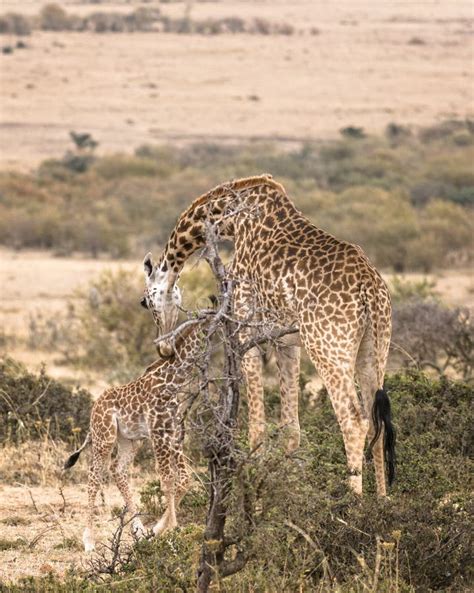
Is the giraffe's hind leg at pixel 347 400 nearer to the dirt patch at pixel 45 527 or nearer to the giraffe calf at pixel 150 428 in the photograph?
the giraffe calf at pixel 150 428

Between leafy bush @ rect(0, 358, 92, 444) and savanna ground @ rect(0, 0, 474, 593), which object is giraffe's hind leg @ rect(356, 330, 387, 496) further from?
leafy bush @ rect(0, 358, 92, 444)

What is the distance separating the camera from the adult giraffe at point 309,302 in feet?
24.8

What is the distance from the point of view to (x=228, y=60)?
5934 cm

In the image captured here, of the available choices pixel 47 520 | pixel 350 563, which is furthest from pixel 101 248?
pixel 350 563

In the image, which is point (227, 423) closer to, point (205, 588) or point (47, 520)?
point (205, 588)

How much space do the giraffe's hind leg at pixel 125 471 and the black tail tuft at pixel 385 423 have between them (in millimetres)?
1426

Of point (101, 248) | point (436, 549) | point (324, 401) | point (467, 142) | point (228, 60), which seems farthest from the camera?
point (228, 60)

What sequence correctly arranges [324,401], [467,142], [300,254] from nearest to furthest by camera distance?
1. [300,254]
2. [324,401]
3. [467,142]

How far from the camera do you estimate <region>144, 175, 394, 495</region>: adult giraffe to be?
7.55 meters

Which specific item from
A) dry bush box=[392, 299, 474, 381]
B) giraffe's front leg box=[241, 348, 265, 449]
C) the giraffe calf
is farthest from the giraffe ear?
dry bush box=[392, 299, 474, 381]

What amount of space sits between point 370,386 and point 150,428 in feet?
4.25

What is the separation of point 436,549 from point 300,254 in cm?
198

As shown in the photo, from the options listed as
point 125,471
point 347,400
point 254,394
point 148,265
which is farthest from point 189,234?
point 347,400

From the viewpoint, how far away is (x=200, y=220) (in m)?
8.67
